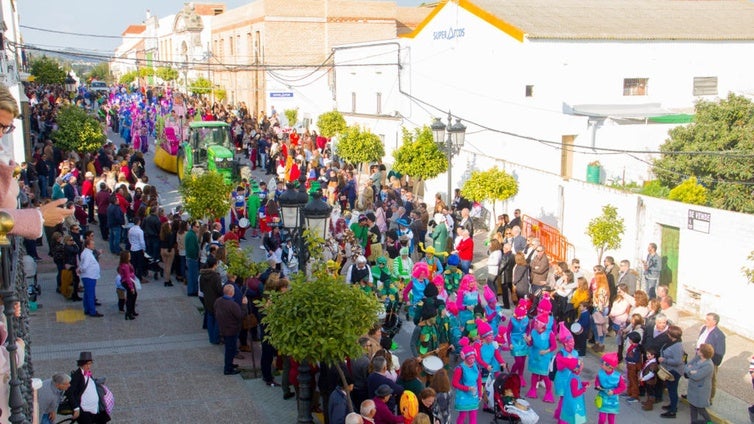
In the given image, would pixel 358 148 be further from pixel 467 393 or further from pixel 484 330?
pixel 467 393

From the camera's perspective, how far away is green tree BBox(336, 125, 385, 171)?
90.4ft

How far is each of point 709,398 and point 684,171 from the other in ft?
40.3

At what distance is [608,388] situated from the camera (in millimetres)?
10070

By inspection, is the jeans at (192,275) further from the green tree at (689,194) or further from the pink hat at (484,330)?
the green tree at (689,194)

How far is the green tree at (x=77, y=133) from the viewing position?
2406cm

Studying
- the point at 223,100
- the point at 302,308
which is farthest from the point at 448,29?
the point at 223,100

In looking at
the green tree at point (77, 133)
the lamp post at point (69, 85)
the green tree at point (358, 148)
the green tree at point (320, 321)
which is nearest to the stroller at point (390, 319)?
the green tree at point (320, 321)

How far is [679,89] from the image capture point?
27.4 metres

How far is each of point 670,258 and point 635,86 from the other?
484 inches

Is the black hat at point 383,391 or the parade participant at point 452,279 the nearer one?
the black hat at point 383,391

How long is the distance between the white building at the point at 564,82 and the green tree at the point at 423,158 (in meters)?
1.42

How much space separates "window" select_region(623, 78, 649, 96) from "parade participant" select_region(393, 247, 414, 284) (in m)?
15.2

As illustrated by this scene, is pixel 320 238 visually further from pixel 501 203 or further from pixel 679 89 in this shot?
pixel 679 89

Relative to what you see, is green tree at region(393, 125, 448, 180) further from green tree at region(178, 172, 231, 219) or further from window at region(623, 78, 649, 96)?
window at region(623, 78, 649, 96)
